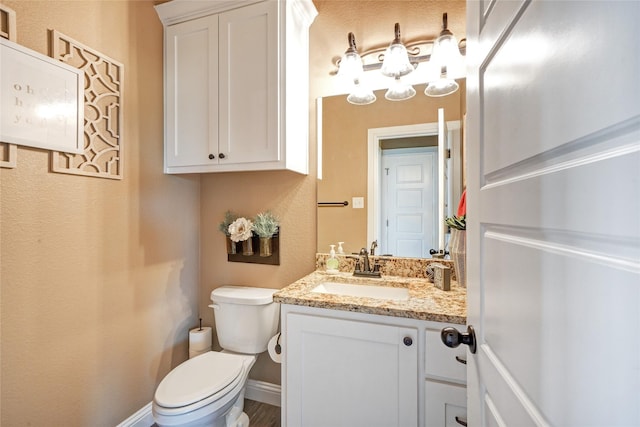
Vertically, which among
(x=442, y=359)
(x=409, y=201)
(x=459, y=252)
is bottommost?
(x=442, y=359)

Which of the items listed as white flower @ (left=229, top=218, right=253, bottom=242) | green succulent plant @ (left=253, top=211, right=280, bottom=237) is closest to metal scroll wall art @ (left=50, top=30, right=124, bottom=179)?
white flower @ (left=229, top=218, right=253, bottom=242)

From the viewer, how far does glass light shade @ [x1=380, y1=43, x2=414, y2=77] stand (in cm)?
148

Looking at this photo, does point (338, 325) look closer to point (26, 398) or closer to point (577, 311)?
point (577, 311)

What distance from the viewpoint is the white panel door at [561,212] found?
0.29m

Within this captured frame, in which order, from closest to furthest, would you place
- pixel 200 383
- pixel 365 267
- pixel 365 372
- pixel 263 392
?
pixel 365 372 < pixel 200 383 < pixel 365 267 < pixel 263 392

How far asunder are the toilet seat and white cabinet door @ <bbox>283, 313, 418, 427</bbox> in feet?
1.02

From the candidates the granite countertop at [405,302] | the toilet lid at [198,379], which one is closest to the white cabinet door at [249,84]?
the granite countertop at [405,302]

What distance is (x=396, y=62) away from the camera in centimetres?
149

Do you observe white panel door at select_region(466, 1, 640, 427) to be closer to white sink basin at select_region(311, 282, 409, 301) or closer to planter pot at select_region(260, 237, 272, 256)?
white sink basin at select_region(311, 282, 409, 301)

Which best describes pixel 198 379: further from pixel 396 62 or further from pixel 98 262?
pixel 396 62

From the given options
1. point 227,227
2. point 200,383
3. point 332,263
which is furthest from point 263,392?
point 227,227

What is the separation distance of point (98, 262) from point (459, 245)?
5.70 feet

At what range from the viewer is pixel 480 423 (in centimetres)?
70

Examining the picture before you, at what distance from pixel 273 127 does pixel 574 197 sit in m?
1.34
